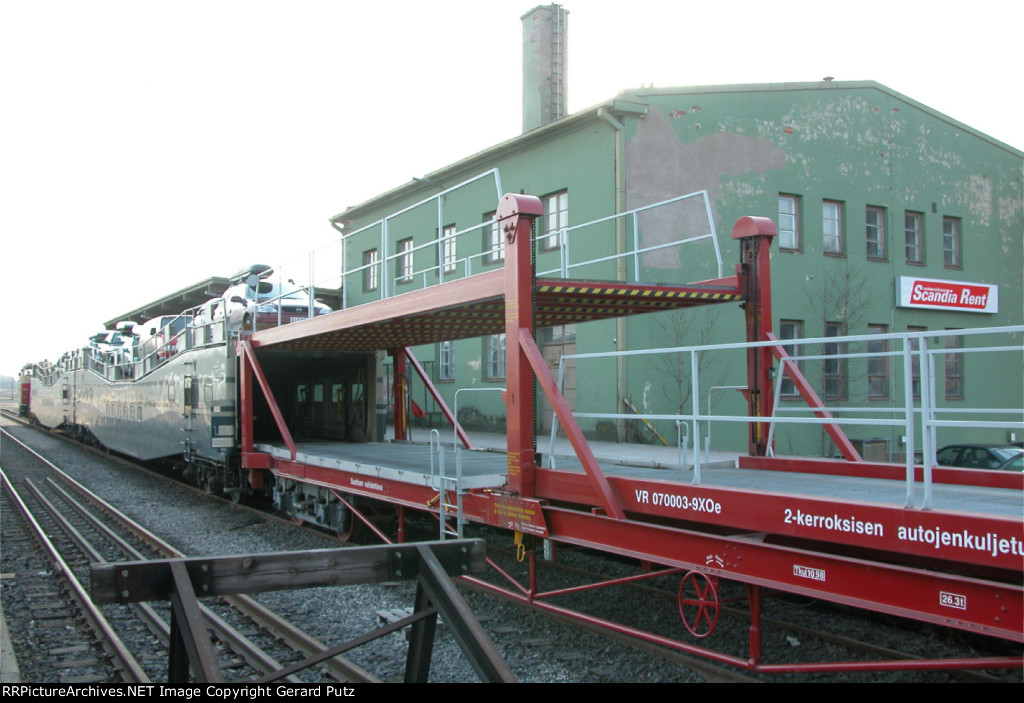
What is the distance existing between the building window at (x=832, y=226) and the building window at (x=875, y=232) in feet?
3.10

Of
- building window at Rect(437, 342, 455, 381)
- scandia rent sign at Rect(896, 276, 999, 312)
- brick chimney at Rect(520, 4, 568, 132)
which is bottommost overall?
building window at Rect(437, 342, 455, 381)

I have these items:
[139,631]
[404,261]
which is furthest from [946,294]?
[139,631]

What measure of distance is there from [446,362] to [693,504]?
2137 cm

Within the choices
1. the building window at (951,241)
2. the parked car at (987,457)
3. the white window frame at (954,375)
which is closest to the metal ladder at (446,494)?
the parked car at (987,457)

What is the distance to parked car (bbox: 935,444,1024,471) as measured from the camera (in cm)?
1259

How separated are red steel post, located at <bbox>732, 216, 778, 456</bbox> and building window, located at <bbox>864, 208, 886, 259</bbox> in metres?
16.2

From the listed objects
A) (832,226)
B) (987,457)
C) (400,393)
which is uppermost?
(832,226)

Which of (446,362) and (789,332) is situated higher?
(789,332)

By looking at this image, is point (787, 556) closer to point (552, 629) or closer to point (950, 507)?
point (950, 507)

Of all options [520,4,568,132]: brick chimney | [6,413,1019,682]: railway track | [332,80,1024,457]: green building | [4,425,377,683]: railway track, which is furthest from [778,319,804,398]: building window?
[4,425,377,683]: railway track

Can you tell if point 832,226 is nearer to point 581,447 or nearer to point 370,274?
point 370,274

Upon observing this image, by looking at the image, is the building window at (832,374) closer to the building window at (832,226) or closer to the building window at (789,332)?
the building window at (789,332)

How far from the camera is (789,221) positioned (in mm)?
21281

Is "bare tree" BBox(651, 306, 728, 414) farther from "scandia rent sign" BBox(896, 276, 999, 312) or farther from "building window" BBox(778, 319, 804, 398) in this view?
"scandia rent sign" BBox(896, 276, 999, 312)
